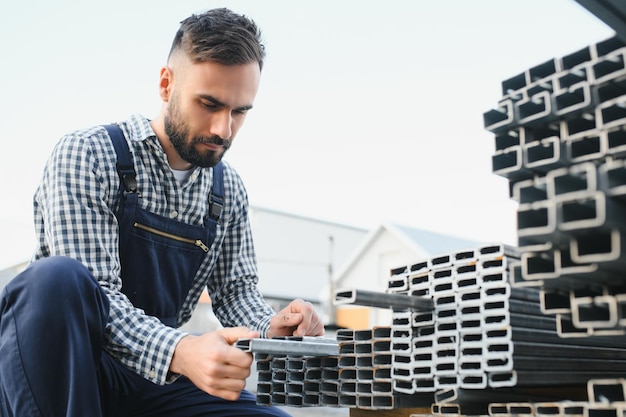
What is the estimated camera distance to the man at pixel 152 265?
1.45m

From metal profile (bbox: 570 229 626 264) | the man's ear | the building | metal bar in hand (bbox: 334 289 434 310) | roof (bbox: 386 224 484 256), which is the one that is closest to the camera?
metal profile (bbox: 570 229 626 264)

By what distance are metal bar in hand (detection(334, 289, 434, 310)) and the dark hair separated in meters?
1.06

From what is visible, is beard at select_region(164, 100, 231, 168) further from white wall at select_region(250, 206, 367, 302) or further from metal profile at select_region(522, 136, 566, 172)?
white wall at select_region(250, 206, 367, 302)

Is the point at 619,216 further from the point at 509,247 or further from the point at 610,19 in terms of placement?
the point at 610,19

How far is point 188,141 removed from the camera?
6.75 ft

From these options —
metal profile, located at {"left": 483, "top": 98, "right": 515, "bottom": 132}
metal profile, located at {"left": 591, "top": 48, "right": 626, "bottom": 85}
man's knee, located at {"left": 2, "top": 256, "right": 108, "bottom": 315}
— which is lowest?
Result: man's knee, located at {"left": 2, "top": 256, "right": 108, "bottom": 315}

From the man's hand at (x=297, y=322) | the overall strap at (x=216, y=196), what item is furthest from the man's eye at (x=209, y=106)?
the man's hand at (x=297, y=322)

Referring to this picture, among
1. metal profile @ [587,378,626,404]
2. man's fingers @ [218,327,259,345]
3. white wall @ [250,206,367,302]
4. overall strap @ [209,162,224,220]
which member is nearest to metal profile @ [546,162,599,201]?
metal profile @ [587,378,626,404]

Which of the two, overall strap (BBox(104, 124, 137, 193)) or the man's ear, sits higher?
the man's ear

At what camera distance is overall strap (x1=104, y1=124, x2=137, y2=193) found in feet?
6.45

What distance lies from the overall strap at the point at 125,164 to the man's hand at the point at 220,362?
66cm

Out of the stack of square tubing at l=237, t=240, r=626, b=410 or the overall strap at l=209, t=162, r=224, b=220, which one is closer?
the stack of square tubing at l=237, t=240, r=626, b=410

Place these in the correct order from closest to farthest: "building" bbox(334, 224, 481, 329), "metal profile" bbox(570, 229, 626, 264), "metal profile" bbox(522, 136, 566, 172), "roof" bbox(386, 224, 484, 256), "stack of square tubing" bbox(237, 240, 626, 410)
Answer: "metal profile" bbox(570, 229, 626, 264) < "metal profile" bbox(522, 136, 566, 172) < "stack of square tubing" bbox(237, 240, 626, 410) < "roof" bbox(386, 224, 484, 256) < "building" bbox(334, 224, 481, 329)

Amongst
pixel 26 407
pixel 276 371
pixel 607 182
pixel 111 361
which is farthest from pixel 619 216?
pixel 111 361
